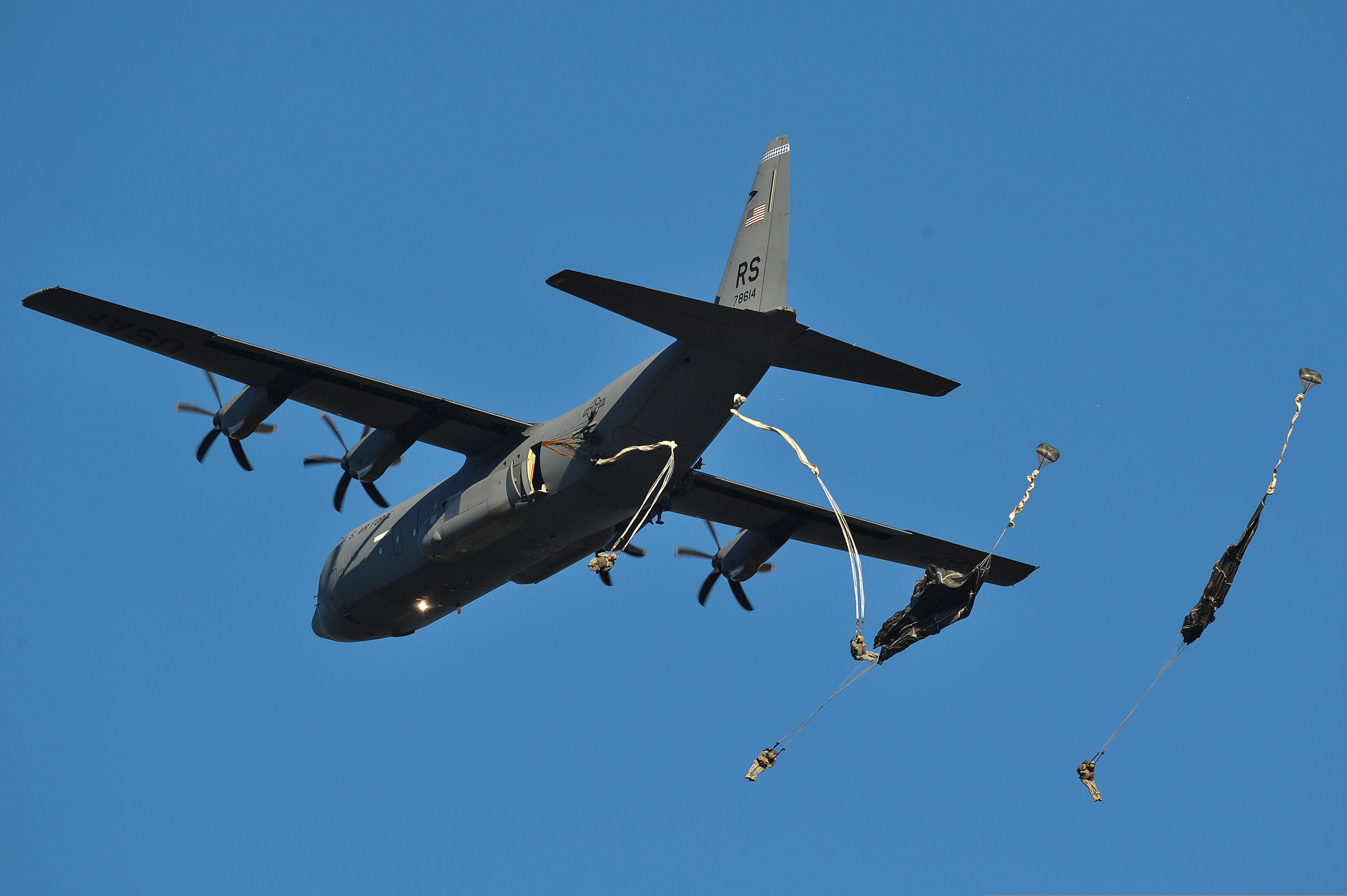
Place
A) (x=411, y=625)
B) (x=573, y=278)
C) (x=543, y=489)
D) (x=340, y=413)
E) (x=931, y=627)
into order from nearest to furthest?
1. (x=573, y=278)
2. (x=931, y=627)
3. (x=543, y=489)
4. (x=340, y=413)
5. (x=411, y=625)

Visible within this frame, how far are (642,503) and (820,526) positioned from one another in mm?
7877

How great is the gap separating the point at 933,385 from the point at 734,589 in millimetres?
10144

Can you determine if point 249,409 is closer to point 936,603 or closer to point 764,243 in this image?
point 764,243

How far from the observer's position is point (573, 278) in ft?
60.6

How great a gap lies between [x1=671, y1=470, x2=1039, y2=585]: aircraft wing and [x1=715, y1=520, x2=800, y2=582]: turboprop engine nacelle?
0.18 metres

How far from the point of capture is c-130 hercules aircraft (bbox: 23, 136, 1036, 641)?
68.9 ft

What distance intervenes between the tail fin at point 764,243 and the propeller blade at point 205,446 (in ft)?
33.6

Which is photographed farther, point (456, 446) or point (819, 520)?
point (819, 520)

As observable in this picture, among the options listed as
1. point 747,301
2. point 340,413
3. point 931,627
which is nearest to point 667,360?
point 747,301

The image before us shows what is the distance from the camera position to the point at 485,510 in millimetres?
24125

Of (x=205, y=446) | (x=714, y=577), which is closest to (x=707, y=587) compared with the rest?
(x=714, y=577)

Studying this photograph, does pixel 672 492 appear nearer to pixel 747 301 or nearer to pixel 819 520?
pixel 747 301

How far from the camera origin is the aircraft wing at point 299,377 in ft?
74.6

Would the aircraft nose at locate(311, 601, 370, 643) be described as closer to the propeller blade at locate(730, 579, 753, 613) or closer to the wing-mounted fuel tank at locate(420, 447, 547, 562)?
the wing-mounted fuel tank at locate(420, 447, 547, 562)
